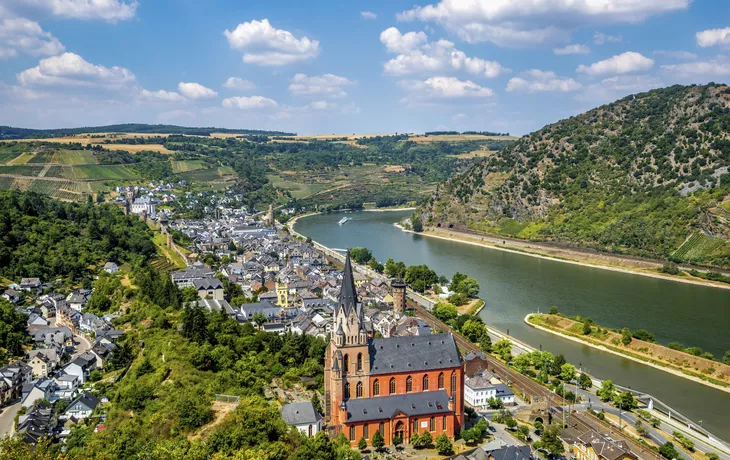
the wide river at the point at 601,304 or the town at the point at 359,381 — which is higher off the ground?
the town at the point at 359,381

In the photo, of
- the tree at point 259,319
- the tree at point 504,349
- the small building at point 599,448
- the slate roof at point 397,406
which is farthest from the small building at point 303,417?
the tree at point 259,319

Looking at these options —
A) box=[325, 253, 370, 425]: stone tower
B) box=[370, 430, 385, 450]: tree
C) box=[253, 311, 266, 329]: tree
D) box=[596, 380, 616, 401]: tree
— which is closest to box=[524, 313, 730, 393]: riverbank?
box=[596, 380, 616, 401]: tree

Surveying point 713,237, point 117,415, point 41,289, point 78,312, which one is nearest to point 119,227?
point 41,289

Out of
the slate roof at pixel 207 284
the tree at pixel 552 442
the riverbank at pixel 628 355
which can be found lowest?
the riverbank at pixel 628 355

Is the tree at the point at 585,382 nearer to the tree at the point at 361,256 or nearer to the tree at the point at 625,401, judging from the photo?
the tree at the point at 625,401

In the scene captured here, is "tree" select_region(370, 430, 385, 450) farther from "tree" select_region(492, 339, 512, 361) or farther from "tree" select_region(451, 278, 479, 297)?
"tree" select_region(451, 278, 479, 297)

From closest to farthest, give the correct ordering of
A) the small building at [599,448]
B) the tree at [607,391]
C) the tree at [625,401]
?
the small building at [599,448]
the tree at [625,401]
the tree at [607,391]

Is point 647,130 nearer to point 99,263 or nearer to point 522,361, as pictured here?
point 522,361
